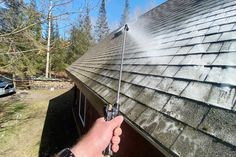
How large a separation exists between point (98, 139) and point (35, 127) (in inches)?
438

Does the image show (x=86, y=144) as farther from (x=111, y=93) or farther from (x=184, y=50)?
(x=111, y=93)

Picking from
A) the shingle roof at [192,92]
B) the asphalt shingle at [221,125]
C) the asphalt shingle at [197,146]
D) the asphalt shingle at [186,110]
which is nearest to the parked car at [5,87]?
the shingle roof at [192,92]

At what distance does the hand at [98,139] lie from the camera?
4.08 feet

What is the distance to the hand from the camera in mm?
1243

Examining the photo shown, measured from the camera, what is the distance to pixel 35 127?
37.6 feet

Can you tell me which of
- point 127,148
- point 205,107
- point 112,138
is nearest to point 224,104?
point 205,107

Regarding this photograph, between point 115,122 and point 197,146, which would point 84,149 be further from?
point 197,146

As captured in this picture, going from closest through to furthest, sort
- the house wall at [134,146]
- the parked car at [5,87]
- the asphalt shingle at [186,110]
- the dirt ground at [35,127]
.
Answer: the asphalt shingle at [186,110] → the house wall at [134,146] → the dirt ground at [35,127] → the parked car at [5,87]

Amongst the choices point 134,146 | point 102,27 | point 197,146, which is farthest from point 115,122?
point 102,27

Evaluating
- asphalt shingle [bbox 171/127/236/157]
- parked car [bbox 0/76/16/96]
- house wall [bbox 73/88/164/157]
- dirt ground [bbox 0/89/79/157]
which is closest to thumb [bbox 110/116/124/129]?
asphalt shingle [bbox 171/127/236/157]

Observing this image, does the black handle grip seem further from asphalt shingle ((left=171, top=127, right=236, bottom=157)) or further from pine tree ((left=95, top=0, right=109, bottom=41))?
pine tree ((left=95, top=0, right=109, bottom=41))

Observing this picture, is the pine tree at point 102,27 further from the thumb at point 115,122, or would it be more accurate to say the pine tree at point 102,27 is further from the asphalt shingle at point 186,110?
the thumb at point 115,122

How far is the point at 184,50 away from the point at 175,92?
3.96 ft

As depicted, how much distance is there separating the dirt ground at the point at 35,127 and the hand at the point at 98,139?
7.71 metres
